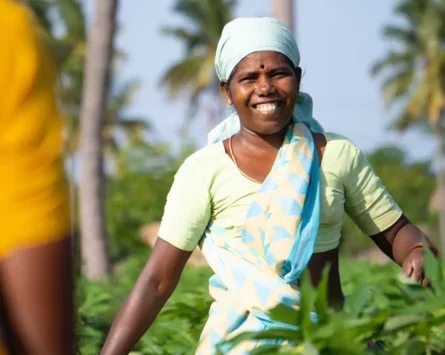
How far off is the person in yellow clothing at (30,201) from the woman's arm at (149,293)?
1.87 metres

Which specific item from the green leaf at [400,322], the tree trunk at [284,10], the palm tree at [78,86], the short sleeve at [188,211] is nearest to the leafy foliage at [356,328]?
the green leaf at [400,322]

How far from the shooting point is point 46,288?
1.47 metres

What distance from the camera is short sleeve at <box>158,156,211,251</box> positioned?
336cm

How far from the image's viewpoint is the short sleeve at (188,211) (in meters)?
3.36

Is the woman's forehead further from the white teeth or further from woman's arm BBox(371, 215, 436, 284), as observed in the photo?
woman's arm BBox(371, 215, 436, 284)

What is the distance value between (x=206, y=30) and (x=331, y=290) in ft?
136

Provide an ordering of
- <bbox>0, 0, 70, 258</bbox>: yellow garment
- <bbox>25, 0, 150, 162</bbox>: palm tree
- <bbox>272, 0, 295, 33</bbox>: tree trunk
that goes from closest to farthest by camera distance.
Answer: <bbox>0, 0, 70, 258</bbox>: yellow garment, <bbox>272, 0, 295, 33</bbox>: tree trunk, <bbox>25, 0, 150, 162</bbox>: palm tree

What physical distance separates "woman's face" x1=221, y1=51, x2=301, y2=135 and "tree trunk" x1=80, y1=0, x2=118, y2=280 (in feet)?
36.8

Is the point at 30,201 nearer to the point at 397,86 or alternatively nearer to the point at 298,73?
the point at 298,73

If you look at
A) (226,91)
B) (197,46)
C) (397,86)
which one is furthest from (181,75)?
(226,91)

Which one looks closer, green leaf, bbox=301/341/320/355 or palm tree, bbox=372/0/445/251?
green leaf, bbox=301/341/320/355

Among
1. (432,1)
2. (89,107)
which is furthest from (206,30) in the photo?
(89,107)

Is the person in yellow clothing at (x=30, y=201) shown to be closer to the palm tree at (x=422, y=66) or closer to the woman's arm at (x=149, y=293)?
the woman's arm at (x=149, y=293)

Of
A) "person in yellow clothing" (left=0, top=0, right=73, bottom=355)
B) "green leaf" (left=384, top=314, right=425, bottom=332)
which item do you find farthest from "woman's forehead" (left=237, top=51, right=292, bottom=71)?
"person in yellow clothing" (left=0, top=0, right=73, bottom=355)
